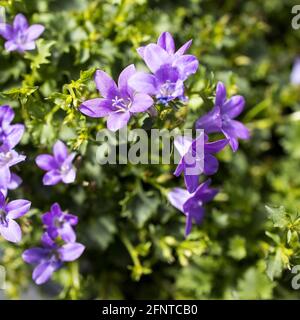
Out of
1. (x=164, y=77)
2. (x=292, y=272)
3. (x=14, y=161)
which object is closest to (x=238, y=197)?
(x=292, y=272)

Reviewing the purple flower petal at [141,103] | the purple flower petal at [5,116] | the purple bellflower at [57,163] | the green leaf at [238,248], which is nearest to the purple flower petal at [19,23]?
the purple flower petal at [5,116]

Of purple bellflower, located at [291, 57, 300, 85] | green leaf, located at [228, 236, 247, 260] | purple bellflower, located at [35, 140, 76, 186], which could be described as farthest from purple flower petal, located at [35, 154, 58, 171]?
purple bellflower, located at [291, 57, 300, 85]

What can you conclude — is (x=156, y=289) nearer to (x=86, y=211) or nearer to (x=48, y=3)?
(x=86, y=211)

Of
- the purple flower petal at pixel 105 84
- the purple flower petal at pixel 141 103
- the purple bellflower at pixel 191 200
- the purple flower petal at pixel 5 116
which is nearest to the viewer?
the purple flower petal at pixel 141 103

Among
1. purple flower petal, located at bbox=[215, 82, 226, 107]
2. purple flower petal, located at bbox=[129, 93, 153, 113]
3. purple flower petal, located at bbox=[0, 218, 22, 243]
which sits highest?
purple flower petal, located at bbox=[129, 93, 153, 113]

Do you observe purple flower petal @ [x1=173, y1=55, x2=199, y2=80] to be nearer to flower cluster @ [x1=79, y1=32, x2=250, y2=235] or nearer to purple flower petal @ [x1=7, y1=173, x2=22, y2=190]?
flower cluster @ [x1=79, y1=32, x2=250, y2=235]

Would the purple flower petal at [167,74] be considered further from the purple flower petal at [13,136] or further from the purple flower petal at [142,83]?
the purple flower petal at [13,136]
